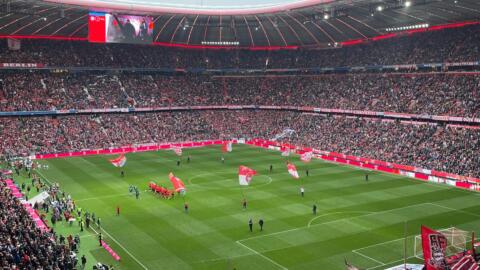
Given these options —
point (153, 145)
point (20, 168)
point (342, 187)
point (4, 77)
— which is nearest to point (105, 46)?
point (4, 77)

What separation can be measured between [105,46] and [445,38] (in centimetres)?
5616

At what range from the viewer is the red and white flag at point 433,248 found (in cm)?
2177

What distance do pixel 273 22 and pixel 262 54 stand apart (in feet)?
77.0

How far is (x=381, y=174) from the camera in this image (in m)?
52.8

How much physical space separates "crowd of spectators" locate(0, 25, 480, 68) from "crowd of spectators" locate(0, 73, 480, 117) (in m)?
2.38

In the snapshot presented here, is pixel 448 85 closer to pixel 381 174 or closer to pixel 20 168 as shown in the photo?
pixel 381 174

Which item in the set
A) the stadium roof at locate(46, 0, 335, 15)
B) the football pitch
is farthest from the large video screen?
the football pitch

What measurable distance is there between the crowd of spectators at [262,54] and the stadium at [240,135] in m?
0.29

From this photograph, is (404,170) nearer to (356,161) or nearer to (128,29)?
(356,161)

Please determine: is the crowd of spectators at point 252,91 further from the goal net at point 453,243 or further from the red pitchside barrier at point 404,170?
the goal net at point 453,243

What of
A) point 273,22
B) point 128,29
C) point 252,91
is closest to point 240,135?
point 252,91

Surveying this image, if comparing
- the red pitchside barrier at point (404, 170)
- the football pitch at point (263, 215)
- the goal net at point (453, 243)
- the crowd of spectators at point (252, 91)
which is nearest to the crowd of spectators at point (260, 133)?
the red pitchside barrier at point (404, 170)

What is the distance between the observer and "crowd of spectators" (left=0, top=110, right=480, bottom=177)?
54.0 metres

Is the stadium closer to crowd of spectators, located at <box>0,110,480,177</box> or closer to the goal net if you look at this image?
the goal net
